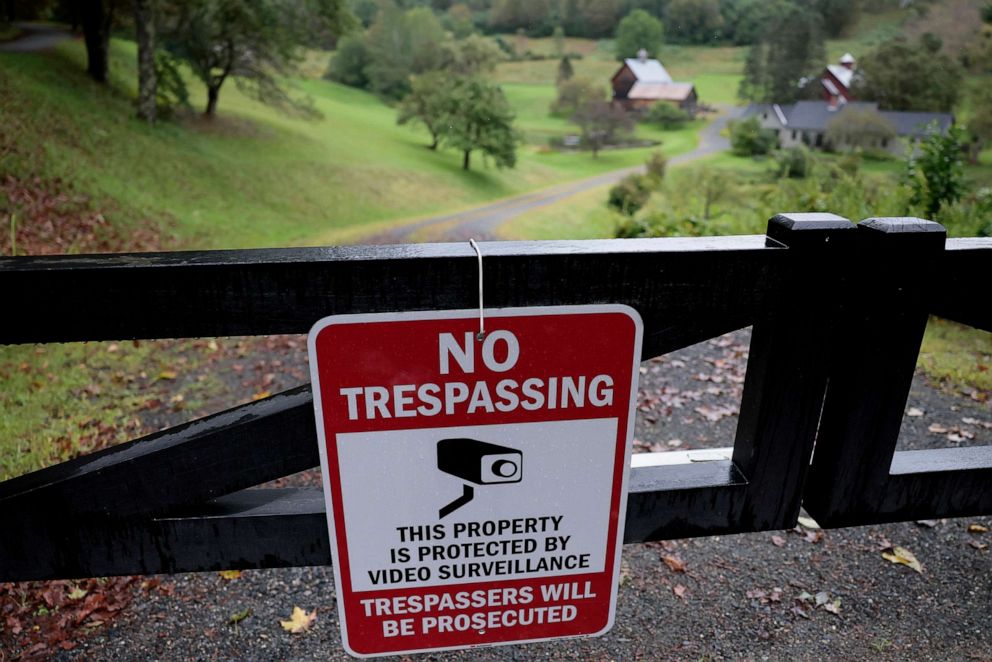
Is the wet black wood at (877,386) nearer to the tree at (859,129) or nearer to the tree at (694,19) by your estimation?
the tree at (859,129)

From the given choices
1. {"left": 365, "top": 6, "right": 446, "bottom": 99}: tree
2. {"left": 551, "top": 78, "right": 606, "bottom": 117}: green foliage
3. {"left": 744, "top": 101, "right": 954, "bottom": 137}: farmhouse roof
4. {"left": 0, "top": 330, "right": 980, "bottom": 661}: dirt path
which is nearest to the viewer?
{"left": 0, "top": 330, "right": 980, "bottom": 661}: dirt path

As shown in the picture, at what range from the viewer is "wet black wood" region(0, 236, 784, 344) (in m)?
1.23

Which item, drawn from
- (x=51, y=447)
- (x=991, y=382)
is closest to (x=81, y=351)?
(x=51, y=447)

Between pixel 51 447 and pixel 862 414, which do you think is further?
pixel 51 447

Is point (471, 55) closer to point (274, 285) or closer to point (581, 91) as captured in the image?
point (581, 91)

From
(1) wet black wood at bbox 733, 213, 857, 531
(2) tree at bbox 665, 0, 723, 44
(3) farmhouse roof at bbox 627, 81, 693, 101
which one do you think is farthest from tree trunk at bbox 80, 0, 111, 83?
(3) farmhouse roof at bbox 627, 81, 693, 101

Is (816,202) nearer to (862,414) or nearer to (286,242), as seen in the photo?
(862,414)

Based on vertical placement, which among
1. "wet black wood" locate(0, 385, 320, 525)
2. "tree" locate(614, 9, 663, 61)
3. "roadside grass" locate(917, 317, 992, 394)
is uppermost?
"tree" locate(614, 9, 663, 61)

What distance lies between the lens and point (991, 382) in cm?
547

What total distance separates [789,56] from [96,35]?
26.8m

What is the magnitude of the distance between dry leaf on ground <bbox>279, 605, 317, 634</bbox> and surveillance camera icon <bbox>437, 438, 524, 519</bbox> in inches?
73.1

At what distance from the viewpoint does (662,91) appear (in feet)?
124

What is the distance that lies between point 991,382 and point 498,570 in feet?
18.9

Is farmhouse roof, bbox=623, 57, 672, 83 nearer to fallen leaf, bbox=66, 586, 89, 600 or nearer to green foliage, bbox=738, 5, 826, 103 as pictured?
green foliage, bbox=738, 5, 826, 103
